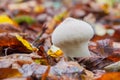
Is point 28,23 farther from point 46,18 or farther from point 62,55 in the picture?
point 62,55

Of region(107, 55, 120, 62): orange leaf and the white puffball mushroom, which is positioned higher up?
the white puffball mushroom

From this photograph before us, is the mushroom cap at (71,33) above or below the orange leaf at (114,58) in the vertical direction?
above

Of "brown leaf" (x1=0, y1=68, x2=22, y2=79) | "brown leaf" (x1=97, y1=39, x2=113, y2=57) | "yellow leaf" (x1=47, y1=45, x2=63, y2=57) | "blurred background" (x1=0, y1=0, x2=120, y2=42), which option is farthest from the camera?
"blurred background" (x1=0, y1=0, x2=120, y2=42)

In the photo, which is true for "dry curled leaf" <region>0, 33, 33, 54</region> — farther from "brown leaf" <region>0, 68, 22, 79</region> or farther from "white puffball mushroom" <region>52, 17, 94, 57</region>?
"brown leaf" <region>0, 68, 22, 79</region>

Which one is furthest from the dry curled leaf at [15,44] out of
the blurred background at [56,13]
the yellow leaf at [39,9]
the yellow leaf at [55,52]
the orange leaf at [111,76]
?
the yellow leaf at [39,9]

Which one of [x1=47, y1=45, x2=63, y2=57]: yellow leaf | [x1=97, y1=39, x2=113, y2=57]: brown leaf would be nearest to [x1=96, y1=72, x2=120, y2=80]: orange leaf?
[x1=47, y1=45, x2=63, y2=57]: yellow leaf

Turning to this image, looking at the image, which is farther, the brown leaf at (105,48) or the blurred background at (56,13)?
the blurred background at (56,13)

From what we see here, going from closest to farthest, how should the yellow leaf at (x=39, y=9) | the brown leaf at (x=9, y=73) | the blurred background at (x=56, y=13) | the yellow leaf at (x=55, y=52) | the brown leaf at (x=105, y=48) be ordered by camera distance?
1. the brown leaf at (x=9, y=73)
2. the yellow leaf at (x=55, y=52)
3. the brown leaf at (x=105, y=48)
4. the blurred background at (x=56, y=13)
5. the yellow leaf at (x=39, y=9)

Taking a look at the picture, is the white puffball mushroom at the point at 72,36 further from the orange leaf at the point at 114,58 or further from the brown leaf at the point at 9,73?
the brown leaf at the point at 9,73
